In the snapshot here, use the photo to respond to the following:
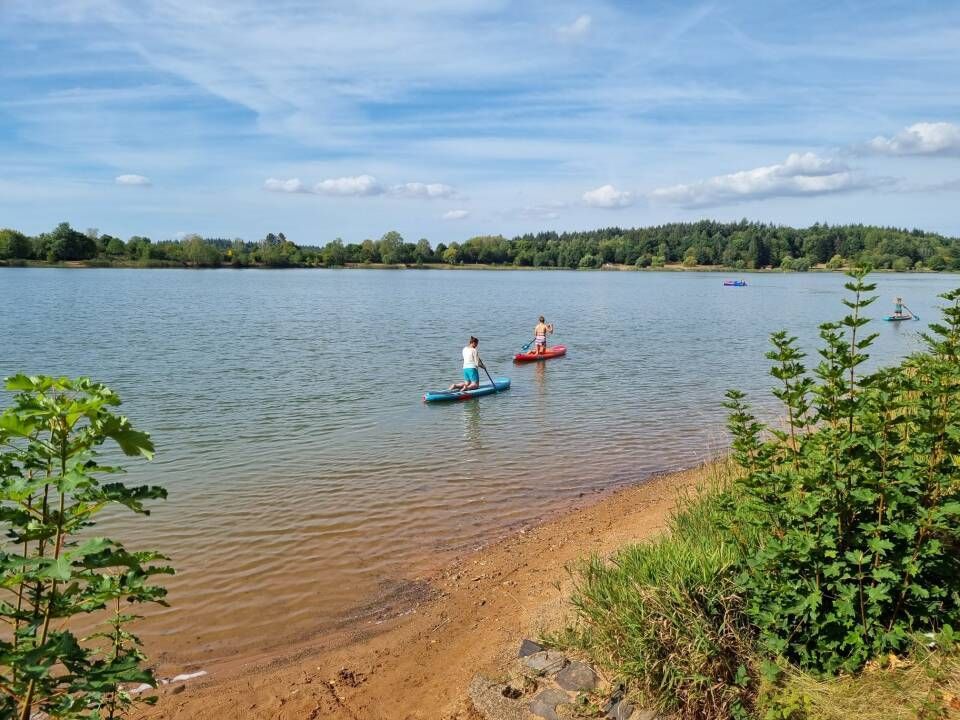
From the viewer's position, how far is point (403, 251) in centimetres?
16238

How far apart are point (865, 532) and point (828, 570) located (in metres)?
0.38

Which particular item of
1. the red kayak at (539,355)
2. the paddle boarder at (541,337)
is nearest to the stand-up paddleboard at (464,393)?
the red kayak at (539,355)

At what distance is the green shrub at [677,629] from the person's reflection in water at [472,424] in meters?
8.83

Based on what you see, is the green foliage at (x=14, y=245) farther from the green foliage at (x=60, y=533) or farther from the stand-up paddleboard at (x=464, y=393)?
the green foliage at (x=60, y=533)

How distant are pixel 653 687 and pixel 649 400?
49.0ft

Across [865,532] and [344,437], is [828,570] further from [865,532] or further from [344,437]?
[344,437]

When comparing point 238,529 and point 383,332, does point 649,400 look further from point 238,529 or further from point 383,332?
point 383,332

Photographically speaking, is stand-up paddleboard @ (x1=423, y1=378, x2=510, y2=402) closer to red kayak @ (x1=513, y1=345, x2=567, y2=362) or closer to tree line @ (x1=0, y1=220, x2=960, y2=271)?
red kayak @ (x1=513, y1=345, x2=567, y2=362)

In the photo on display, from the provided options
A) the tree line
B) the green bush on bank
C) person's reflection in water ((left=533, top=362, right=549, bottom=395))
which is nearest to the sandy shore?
the green bush on bank

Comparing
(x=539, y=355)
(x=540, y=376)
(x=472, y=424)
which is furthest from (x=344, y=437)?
(x=539, y=355)

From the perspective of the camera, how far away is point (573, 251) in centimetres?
17562

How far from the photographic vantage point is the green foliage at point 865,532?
4422mm

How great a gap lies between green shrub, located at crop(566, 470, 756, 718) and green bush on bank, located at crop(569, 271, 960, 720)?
1 centimetres

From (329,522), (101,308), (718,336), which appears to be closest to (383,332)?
(718,336)
